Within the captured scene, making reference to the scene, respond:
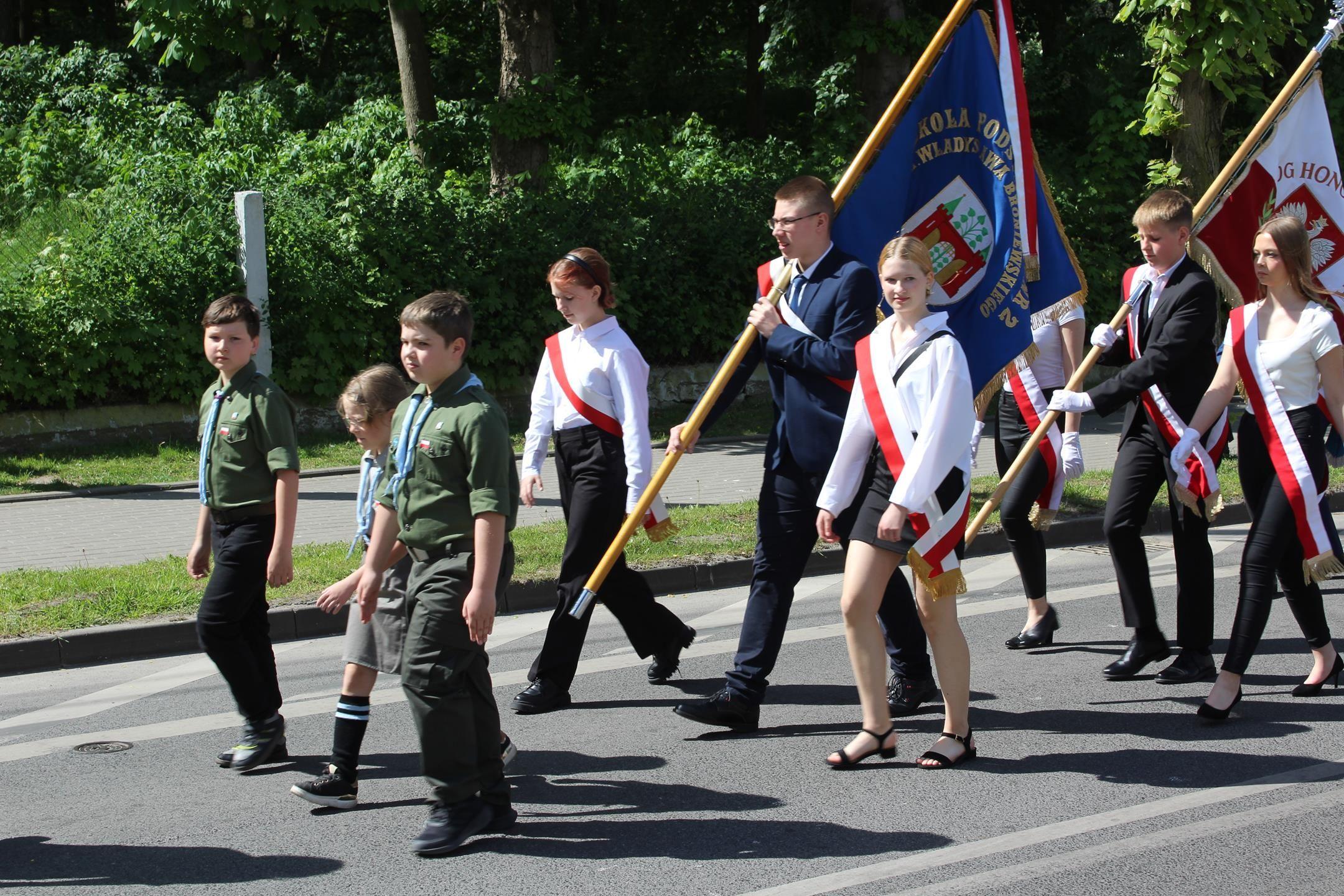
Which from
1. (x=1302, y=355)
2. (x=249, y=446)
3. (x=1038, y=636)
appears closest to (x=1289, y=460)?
(x=1302, y=355)

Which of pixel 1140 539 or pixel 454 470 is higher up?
pixel 454 470

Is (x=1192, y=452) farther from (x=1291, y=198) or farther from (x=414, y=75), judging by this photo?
(x=414, y=75)

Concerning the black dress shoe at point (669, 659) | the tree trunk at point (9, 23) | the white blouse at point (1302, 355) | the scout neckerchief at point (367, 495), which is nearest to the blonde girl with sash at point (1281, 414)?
the white blouse at point (1302, 355)

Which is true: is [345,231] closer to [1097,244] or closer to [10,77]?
[1097,244]

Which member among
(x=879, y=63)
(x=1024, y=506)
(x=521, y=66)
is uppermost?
(x=521, y=66)

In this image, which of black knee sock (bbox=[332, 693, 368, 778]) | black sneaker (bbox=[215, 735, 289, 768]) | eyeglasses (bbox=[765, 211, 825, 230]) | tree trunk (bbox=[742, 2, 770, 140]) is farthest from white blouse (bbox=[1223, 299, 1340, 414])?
tree trunk (bbox=[742, 2, 770, 140])

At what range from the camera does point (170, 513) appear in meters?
11.3

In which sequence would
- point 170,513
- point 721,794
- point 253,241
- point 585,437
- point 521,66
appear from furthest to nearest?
1. point 521,66
2. point 170,513
3. point 253,241
4. point 585,437
5. point 721,794

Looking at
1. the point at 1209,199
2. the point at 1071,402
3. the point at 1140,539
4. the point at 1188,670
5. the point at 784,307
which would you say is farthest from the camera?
the point at 1209,199

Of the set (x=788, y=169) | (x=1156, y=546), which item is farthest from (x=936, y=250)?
(x=788, y=169)

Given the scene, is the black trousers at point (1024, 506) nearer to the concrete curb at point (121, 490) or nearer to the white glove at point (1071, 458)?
the white glove at point (1071, 458)

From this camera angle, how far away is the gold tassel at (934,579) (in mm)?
4922

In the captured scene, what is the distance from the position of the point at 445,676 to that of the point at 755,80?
78.2 feet

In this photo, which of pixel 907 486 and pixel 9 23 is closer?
pixel 907 486
